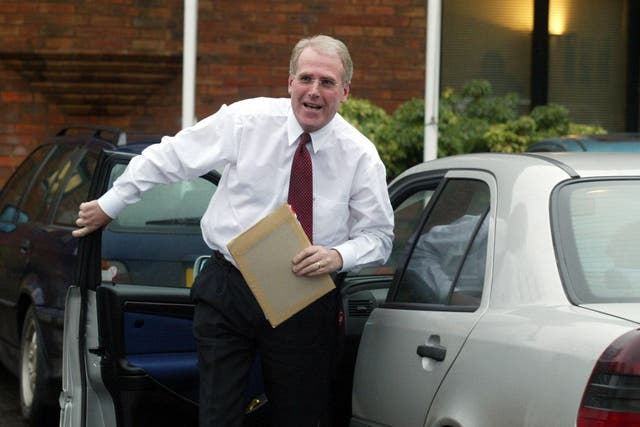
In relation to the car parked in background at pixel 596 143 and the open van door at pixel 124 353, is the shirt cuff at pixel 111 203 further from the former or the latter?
the car parked in background at pixel 596 143

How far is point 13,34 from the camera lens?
476 inches

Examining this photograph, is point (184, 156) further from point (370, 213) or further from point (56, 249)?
point (56, 249)

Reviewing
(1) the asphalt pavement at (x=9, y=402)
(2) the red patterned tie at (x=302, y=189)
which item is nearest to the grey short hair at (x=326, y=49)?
(2) the red patterned tie at (x=302, y=189)

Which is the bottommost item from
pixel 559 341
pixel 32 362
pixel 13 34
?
pixel 32 362

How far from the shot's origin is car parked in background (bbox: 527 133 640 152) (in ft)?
27.1

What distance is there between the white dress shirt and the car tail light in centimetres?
119

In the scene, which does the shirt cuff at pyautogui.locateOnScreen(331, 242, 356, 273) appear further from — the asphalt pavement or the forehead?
the asphalt pavement

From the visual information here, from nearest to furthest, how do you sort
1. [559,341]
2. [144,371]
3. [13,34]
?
[559,341] → [144,371] → [13,34]

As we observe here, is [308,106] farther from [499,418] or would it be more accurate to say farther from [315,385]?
[499,418]

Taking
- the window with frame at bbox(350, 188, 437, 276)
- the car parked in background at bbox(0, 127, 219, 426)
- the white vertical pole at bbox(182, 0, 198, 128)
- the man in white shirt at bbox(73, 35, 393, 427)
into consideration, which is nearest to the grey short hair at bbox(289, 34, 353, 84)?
the man in white shirt at bbox(73, 35, 393, 427)

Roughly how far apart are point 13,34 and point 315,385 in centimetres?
850

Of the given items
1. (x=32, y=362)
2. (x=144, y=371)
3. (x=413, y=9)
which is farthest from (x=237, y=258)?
(x=413, y=9)

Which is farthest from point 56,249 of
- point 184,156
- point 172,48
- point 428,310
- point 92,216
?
point 172,48

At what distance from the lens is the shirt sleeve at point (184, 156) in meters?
4.32
